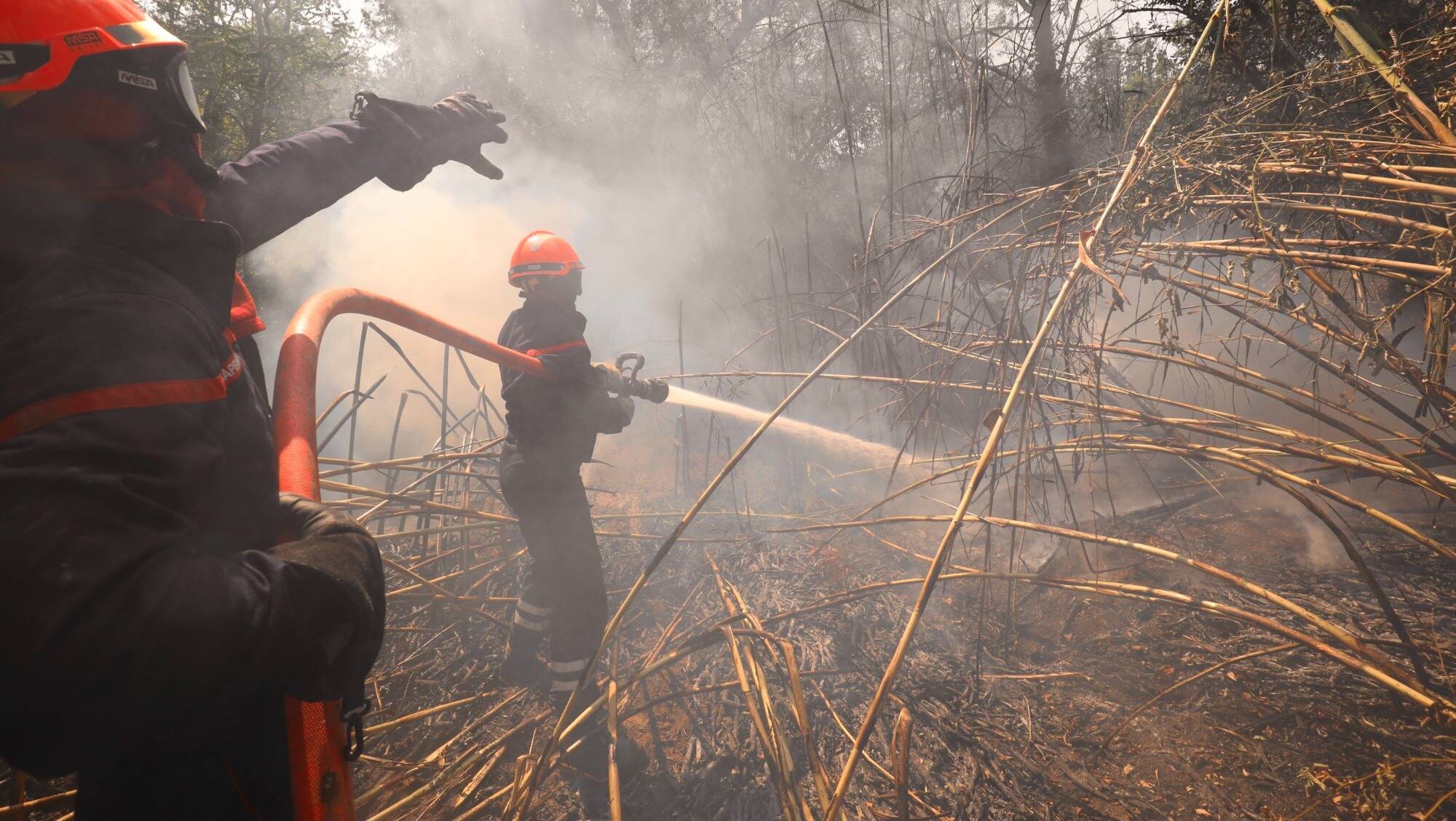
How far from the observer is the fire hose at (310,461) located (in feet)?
4.01

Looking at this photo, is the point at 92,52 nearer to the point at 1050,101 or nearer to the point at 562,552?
the point at 562,552

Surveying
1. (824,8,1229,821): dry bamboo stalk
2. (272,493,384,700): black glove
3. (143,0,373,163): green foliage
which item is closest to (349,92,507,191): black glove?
(272,493,384,700): black glove

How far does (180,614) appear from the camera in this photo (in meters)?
0.87

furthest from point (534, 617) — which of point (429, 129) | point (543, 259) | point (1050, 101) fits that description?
point (1050, 101)

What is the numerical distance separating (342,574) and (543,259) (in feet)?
9.60

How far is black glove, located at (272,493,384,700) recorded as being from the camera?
112 centimetres

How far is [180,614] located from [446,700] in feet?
11.4

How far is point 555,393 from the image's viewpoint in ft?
11.6

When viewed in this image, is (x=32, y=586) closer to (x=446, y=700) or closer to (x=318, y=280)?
(x=446, y=700)

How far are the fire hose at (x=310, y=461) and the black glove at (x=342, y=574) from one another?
124 mm

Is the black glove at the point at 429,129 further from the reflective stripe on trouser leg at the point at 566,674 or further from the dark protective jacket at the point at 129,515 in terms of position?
the reflective stripe on trouser leg at the point at 566,674

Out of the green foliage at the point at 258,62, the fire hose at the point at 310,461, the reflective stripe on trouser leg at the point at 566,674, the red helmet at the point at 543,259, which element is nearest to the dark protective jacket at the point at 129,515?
the fire hose at the point at 310,461

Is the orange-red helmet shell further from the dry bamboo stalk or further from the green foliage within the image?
the green foliage

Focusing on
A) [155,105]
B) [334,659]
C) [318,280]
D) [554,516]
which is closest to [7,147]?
[155,105]
